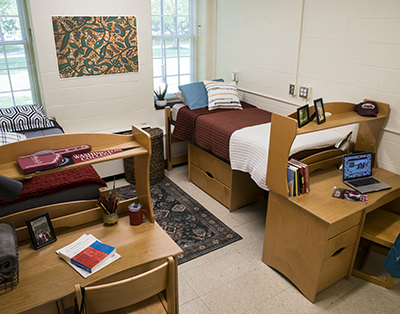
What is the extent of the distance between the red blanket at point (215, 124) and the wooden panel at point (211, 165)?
104 millimetres

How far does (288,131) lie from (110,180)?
2497mm

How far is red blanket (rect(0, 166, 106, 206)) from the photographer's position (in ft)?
7.13

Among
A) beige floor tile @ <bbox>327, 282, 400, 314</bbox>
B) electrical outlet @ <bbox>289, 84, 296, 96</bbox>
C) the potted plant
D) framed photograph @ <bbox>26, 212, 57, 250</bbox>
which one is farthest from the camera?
the potted plant

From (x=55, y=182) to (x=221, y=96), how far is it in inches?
84.4

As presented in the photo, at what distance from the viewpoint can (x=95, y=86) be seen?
3873 mm

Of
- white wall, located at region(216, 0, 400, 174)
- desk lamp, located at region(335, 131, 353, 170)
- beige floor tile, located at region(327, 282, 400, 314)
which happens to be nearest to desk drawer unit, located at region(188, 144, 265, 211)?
desk lamp, located at region(335, 131, 353, 170)

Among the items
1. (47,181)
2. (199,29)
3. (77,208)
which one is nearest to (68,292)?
(77,208)

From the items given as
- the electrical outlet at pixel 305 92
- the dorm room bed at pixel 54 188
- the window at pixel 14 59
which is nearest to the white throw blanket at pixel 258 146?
the electrical outlet at pixel 305 92

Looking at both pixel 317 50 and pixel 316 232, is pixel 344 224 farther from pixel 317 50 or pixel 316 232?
pixel 317 50

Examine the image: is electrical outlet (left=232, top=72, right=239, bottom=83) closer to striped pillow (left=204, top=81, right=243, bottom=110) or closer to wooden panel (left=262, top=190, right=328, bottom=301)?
striped pillow (left=204, top=81, right=243, bottom=110)

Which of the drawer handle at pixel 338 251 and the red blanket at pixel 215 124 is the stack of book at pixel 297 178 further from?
the red blanket at pixel 215 124

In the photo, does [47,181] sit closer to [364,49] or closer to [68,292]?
[68,292]

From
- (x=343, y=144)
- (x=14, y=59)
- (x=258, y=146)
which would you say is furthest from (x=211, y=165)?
(x=14, y=59)

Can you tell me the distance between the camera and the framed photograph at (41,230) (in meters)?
1.73
